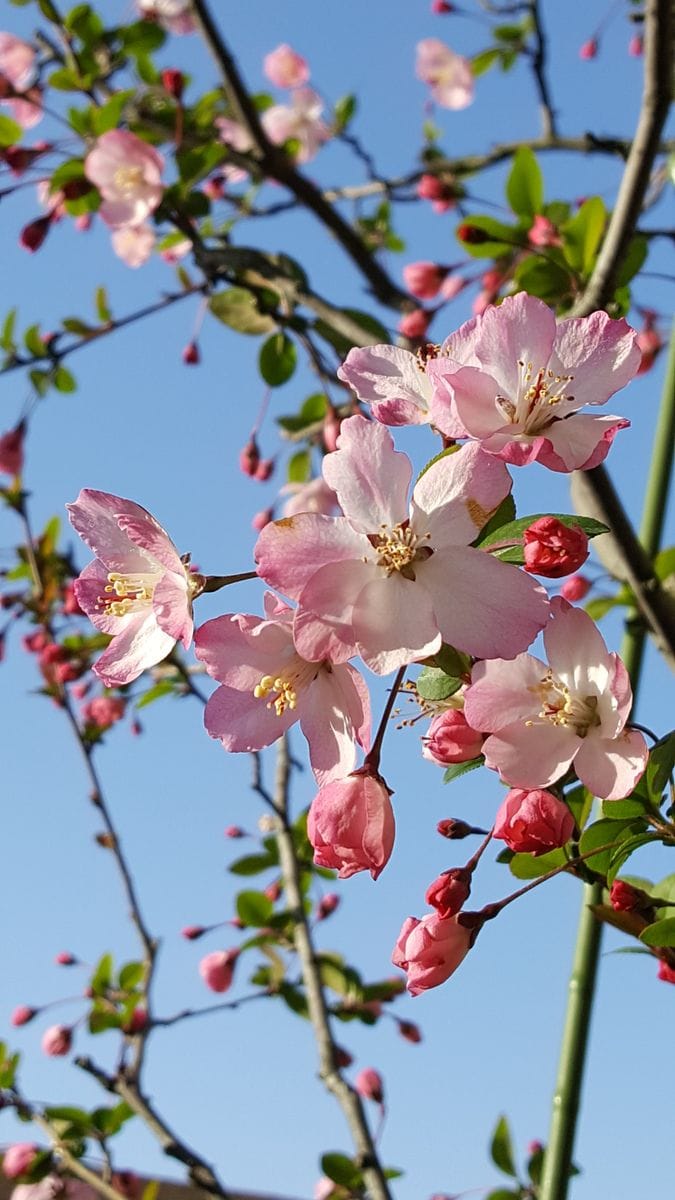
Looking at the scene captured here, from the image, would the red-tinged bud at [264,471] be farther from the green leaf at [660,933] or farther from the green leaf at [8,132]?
the green leaf at [660,933]

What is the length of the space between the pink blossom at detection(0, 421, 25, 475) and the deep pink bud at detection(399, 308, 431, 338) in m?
1.24

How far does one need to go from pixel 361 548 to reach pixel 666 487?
137 cm

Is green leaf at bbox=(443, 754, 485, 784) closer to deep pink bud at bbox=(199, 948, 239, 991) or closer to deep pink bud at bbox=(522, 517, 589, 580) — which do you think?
deep pink bud at bbox=(522, 517, 589, 580)

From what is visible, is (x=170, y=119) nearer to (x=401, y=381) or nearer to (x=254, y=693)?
(x=401, y=381)

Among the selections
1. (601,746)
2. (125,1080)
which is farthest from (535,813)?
(125,1080)

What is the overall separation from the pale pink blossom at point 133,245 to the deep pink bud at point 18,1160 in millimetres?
2101

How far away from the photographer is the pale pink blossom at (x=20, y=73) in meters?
3.15

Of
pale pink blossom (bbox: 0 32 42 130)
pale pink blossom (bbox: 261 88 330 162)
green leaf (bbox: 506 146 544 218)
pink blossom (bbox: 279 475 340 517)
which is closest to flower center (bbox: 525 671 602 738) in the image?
green leaf (bbox: 506 146 544 218)

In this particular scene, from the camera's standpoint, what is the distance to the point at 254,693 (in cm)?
85

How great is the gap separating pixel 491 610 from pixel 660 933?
0.91 feet

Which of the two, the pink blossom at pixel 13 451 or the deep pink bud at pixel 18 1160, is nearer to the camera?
the deep pink bud at pixel 18 1160

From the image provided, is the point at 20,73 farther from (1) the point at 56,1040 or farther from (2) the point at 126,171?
(1) the point at 56,1040

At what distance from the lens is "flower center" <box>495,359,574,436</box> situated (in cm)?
83

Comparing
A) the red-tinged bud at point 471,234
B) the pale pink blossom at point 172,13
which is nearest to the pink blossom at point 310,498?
the red-tinged bud at point 471,234
